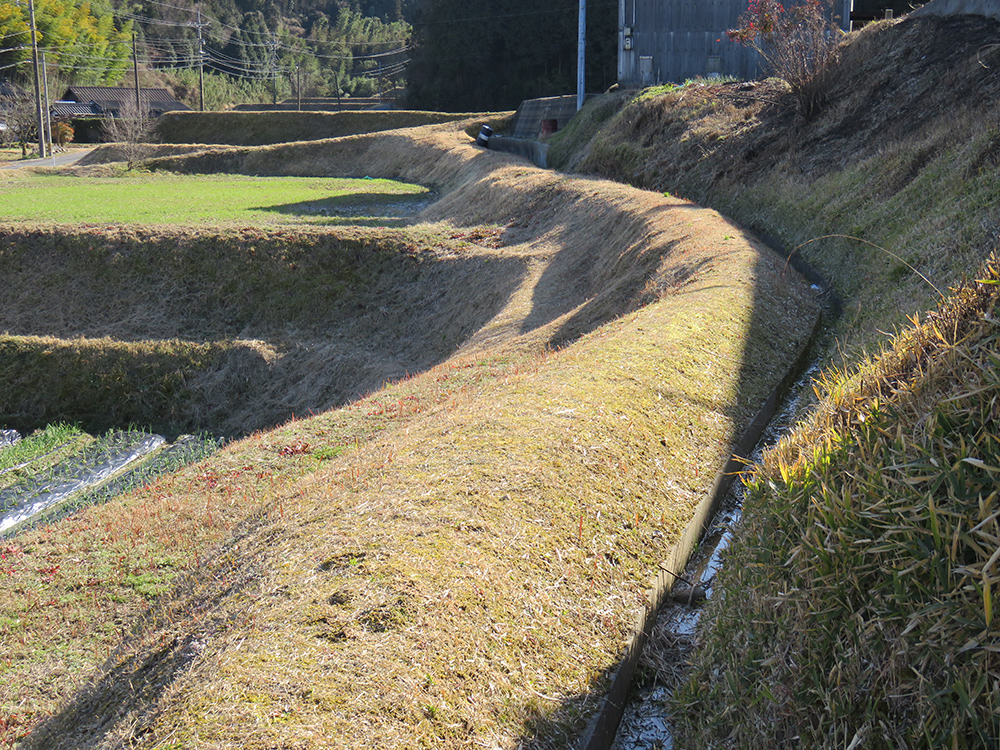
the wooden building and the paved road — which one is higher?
the wooden building

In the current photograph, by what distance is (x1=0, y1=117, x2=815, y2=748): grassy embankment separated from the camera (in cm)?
356

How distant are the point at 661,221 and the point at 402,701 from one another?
37.0 feet

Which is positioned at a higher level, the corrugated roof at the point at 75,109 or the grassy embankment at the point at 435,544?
the corrugated roof at the point at 75,109

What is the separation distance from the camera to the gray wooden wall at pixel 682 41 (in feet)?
87.4

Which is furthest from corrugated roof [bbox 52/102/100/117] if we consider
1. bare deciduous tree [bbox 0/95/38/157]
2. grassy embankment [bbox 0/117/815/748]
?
grassy embankment [bbox 0/117/815/748]

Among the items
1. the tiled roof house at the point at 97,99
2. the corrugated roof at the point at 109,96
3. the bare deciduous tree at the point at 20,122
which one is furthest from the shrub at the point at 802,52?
the corrugated roof at the point at 109,96

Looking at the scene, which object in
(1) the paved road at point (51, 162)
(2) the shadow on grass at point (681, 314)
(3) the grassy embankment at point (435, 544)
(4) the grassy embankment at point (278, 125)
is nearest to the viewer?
(3) the grassy embankment at point (435, 544)

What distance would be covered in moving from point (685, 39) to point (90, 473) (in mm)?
24773

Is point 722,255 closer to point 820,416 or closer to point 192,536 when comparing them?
point 820,416

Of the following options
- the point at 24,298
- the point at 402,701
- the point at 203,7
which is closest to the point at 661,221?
the point at 402,701

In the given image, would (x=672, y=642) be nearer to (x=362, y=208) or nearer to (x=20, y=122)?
(x=362, y=208)

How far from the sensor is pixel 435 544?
174 inches

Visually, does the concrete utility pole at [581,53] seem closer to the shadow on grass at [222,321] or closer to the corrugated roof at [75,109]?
the shadow on grass at [222,321]

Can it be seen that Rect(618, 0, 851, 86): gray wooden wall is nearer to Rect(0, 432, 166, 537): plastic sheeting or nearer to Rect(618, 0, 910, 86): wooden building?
Rect(618, 0, 910, 86): wooden building
